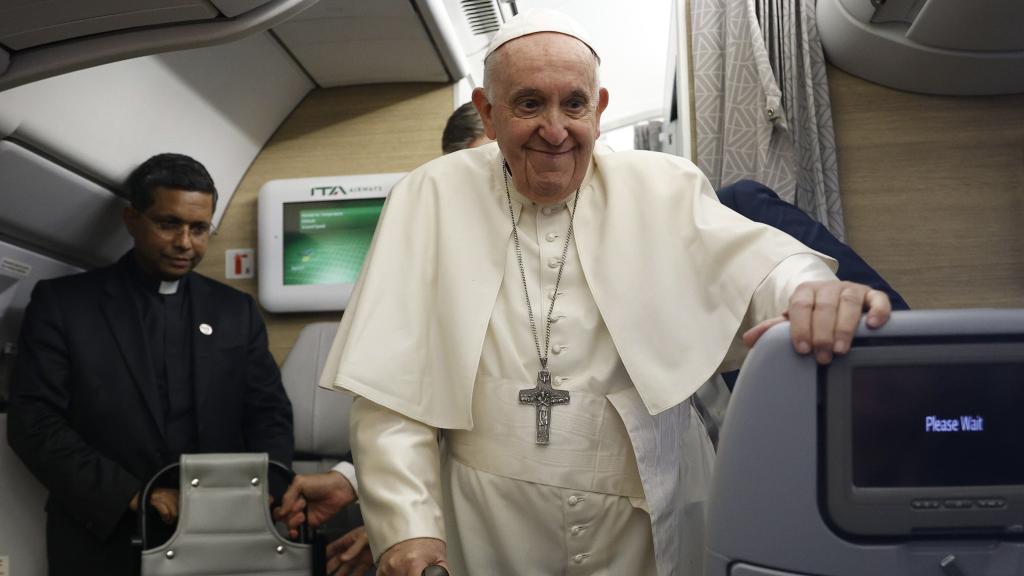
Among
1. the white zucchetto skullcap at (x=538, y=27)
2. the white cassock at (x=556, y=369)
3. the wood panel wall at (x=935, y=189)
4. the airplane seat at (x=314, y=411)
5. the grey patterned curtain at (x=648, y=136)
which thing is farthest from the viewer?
the grey patterned curtain at (x=648, y=136)

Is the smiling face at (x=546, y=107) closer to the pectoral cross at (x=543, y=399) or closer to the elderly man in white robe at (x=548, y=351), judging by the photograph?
the elderly man in white robe at (x=548, y=351)

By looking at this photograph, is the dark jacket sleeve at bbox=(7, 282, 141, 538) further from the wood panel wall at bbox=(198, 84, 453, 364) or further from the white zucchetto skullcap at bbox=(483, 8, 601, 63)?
the white zucchetto skullcap at bbox=(483, 8, 601, 63)

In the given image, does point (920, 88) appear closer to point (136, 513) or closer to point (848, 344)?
point (848, 344)

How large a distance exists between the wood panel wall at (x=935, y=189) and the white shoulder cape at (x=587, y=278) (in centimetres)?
167

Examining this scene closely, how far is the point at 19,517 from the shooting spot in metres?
3.22

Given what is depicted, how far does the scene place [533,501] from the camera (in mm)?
1723

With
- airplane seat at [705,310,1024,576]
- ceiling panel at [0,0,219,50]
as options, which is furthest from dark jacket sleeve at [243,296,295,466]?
airplane seat at [705,310,1024,576]

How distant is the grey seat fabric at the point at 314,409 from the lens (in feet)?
12.1

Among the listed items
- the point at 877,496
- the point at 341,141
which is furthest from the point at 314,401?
the point at 877,496

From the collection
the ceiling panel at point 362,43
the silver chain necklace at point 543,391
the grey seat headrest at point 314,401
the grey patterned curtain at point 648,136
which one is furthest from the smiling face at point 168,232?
the grey patterned curtain at point 648,136

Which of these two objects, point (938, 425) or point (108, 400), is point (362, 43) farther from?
point (938, 425)

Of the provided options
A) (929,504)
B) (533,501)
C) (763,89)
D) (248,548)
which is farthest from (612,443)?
(763,89)

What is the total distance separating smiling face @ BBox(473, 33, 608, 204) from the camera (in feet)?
5.70

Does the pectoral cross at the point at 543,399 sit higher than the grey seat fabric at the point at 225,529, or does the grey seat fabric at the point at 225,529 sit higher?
the pectoral cross at the point at 543,399
